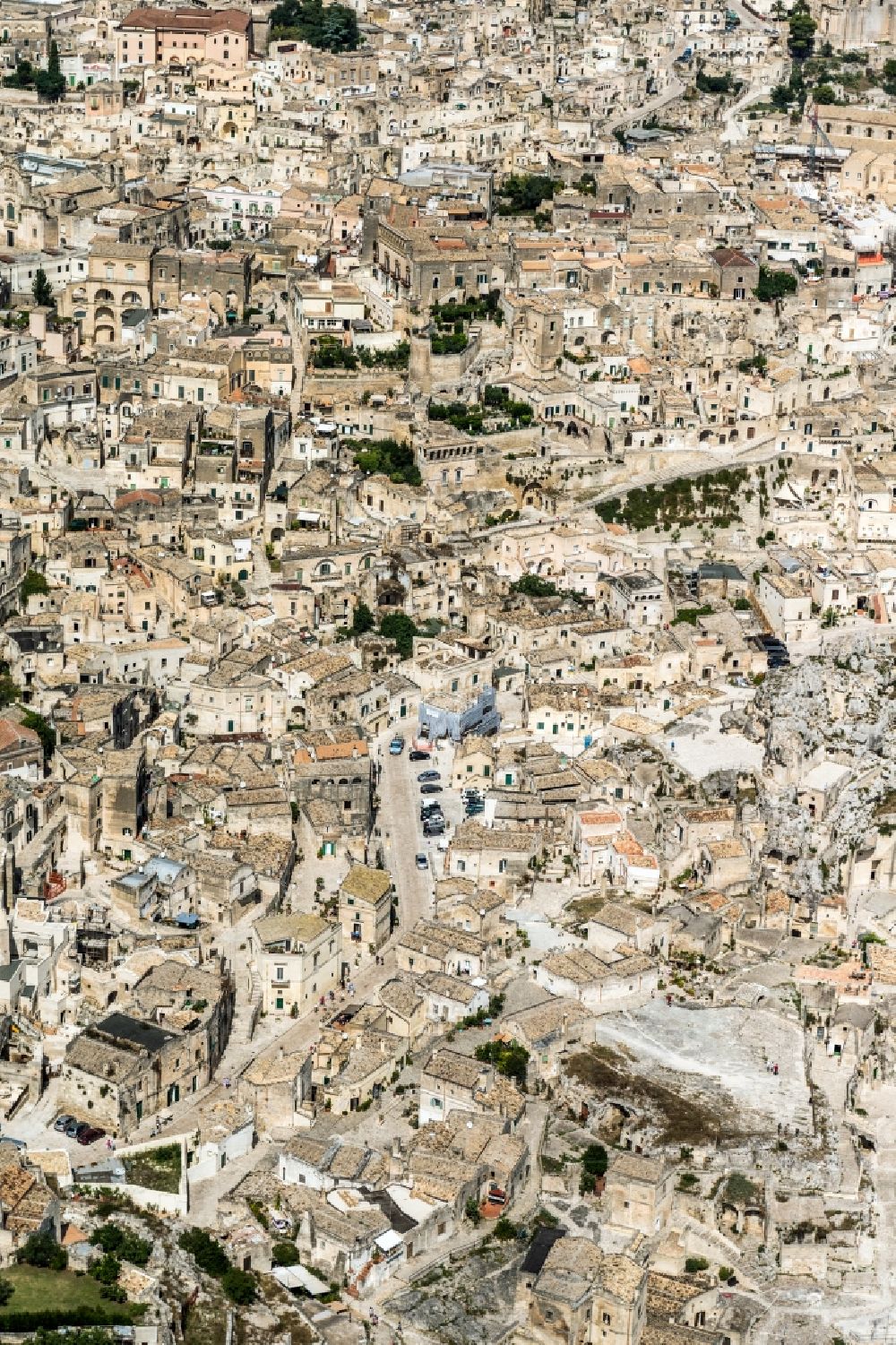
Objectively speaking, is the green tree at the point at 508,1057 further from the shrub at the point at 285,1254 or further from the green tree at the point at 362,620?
the green tree at the point at 362,620

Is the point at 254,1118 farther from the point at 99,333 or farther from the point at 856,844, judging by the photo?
the point at 99,333

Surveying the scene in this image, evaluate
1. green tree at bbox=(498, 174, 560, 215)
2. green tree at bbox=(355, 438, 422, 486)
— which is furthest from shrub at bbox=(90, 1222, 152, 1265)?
green tree at bbox=(498, 174, 560, 215)

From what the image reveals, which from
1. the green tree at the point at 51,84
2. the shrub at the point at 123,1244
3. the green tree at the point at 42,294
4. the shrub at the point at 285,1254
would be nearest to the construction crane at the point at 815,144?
the green tree at the point at 51,84

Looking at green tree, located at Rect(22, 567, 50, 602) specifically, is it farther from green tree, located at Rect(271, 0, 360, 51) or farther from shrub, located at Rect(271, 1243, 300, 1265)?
green tree, located at Rect(271, 0, 360, 51)

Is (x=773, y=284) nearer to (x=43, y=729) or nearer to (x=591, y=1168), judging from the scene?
(x=43, y=729)

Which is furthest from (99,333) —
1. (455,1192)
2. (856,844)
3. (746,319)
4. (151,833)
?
(455,1192)
